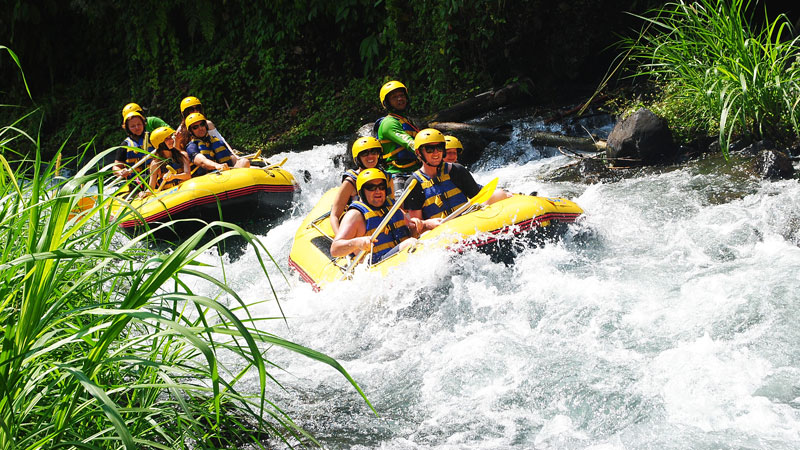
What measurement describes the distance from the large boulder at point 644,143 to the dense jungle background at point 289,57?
132 centimetres

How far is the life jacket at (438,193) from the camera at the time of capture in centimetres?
546

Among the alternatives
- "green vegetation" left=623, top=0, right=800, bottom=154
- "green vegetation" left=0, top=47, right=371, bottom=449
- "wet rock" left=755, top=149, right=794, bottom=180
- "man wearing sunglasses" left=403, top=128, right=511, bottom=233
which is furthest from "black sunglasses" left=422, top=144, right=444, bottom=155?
"green vegetation" left=0, top=47, right=371, bottom=449

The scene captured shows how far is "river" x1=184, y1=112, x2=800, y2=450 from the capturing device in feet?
10.7

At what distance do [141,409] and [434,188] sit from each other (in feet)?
11.9

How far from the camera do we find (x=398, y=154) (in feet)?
21.1

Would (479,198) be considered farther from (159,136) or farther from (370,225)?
(159,136)

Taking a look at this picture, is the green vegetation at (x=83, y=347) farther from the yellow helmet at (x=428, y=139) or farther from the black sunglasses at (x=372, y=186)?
the yellow helmet at (x=428, y=139)

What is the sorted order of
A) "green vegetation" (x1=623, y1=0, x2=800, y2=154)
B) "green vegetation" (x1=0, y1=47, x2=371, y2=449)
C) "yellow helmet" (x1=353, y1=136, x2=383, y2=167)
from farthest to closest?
"green vegetation" (x1=623, y1=0, x2=800, y2=154)
"yellow helmet" (x1=353, y1=136, x2=383, y2=167)
"green vegetation" (x1=0, y1=47, x2=371, y2=449)

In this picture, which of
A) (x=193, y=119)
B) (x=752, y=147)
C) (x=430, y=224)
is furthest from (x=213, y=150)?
(x=752, y=147)

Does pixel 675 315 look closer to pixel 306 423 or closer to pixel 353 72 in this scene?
pixel 306 423

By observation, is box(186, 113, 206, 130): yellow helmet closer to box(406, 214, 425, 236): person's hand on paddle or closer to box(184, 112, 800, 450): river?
box(184, 112, 800, 450): river

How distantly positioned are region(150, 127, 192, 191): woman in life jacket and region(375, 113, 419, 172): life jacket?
8.64 feet

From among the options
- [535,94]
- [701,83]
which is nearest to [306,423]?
[701,83]

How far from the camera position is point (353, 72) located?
40.2ft
